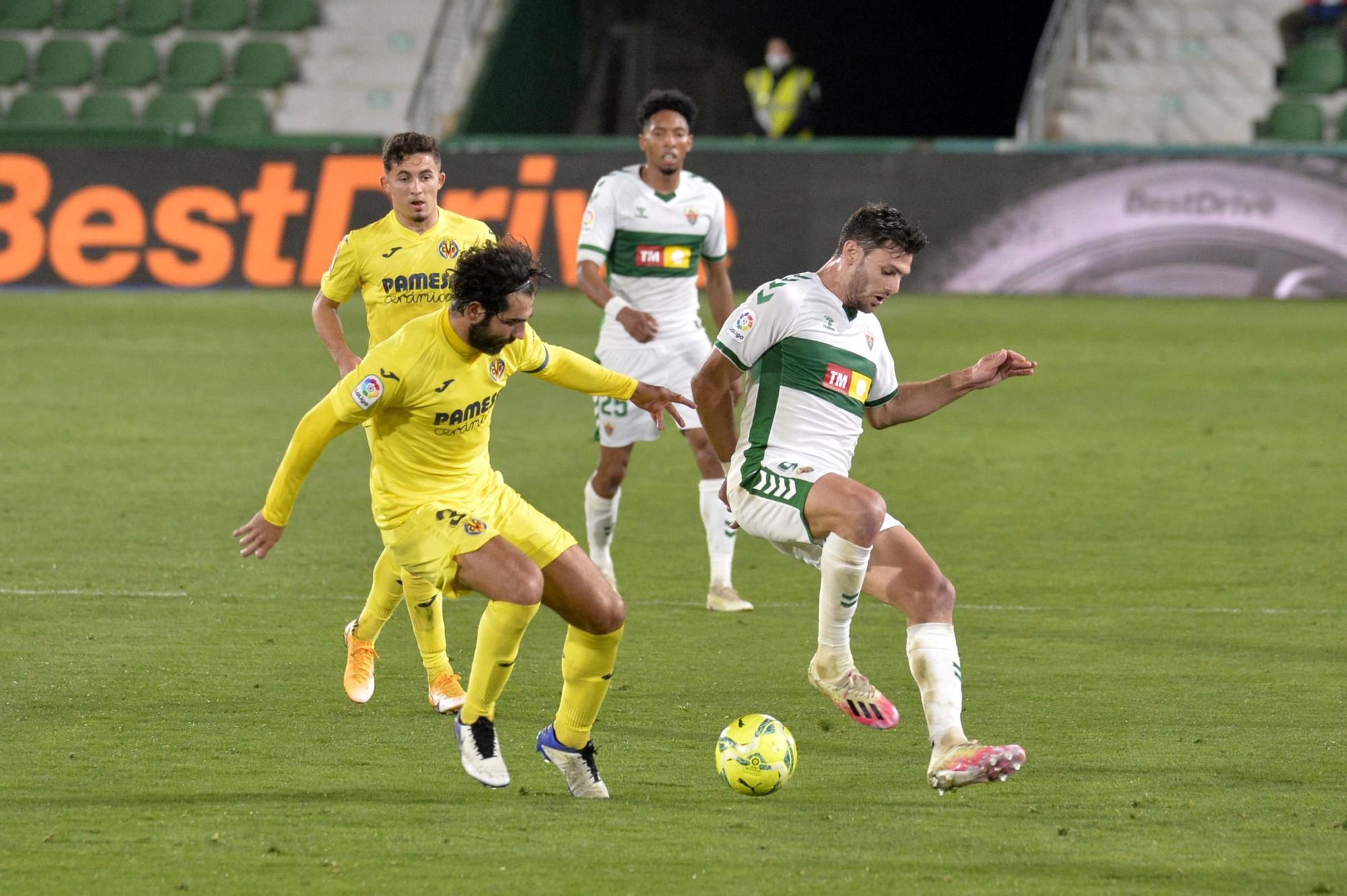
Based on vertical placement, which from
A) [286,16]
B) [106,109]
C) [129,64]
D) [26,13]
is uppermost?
[286,16]

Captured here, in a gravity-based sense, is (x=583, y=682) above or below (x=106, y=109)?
below

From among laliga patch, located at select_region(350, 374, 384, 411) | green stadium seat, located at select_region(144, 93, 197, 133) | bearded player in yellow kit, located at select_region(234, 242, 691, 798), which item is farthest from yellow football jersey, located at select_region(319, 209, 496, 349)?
green stadium seat, located at select_region(144, 93, 197, 133)

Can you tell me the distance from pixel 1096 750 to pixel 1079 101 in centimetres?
2194

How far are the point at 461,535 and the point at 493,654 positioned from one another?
41 cm

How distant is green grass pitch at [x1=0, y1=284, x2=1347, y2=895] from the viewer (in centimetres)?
510

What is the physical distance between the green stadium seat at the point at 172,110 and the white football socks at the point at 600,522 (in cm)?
1930

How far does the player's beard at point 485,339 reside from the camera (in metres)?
5.80

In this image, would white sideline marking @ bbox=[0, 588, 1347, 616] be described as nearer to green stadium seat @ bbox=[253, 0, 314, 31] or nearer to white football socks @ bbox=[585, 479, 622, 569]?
white football socks @ bbox=[585, 479, 622, 569]

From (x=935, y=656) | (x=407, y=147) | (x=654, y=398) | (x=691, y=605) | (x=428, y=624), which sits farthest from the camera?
(x=691, y=605)

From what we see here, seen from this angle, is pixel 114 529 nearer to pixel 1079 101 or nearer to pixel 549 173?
pixel 549 173

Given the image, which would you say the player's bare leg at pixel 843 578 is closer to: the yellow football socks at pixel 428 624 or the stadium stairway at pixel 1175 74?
the yellow football socks at pixel 428 624

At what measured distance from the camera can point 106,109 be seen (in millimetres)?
27062

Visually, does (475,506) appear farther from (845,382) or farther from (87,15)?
(87,15)

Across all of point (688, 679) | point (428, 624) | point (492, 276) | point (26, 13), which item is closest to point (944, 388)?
point (688, 679)
